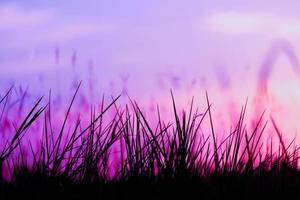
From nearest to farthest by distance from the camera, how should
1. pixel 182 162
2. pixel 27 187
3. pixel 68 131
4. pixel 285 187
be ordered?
pixel 27 187, pixel 182 162, pixel 285 187, pixel 68 131

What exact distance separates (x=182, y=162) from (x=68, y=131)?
1.93 ft

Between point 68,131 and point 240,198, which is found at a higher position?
point 68,131

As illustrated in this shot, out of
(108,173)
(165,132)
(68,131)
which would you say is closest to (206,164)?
(165,132)

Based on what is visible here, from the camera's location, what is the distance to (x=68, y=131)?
2.45 m

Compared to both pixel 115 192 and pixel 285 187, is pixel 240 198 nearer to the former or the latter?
pixel 285 187

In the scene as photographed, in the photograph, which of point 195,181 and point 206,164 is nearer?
point 195,181

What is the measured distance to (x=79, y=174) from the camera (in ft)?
7.02

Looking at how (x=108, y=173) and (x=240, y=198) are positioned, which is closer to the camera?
(x=240, y=198)

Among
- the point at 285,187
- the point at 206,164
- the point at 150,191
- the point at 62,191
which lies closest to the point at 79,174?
the point at 62,191

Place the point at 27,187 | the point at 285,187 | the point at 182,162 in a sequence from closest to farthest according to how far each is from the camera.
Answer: the point at 27,187 < the point at 182,162 < the point at 285,187

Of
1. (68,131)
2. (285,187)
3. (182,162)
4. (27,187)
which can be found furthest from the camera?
(68,131)

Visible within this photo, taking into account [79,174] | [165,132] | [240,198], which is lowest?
[240,198]

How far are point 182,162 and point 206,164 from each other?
0.83 ft

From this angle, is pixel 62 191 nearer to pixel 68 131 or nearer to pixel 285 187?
Result: pixel 68 131
